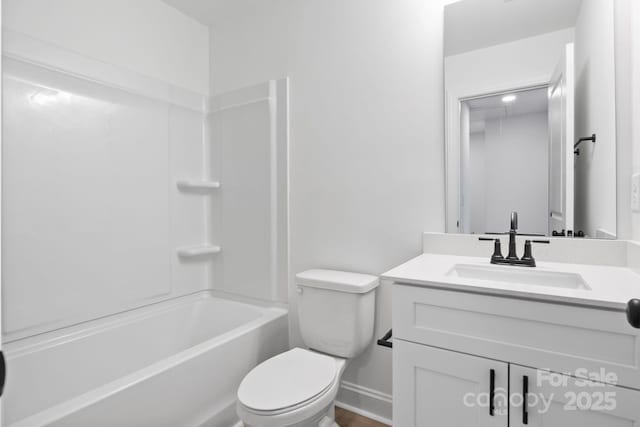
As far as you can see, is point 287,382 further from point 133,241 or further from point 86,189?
point 86,189

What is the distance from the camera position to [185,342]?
2.15 metres

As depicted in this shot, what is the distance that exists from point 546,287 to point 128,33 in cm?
240

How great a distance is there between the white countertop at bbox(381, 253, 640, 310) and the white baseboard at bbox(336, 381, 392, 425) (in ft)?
2.83

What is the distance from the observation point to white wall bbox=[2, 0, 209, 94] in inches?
63.8

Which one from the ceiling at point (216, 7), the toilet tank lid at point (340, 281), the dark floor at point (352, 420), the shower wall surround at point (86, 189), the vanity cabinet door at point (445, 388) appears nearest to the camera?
the vanity cabinet door at point (445, 388)

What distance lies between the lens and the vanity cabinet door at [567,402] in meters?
0.85

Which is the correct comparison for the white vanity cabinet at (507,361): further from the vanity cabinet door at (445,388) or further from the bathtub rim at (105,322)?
the bathtub rim at (105,322)

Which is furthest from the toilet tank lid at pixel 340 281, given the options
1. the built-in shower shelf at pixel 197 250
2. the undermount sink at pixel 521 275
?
the built-in shower shelf at pixel 197 250

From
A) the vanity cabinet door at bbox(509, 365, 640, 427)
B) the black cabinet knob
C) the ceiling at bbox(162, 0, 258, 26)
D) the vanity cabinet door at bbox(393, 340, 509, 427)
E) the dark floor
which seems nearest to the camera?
the black cabinet knob

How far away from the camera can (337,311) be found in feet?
5.61

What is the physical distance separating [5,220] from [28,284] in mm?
308

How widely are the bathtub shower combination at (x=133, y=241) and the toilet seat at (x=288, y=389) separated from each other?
29 centimetres

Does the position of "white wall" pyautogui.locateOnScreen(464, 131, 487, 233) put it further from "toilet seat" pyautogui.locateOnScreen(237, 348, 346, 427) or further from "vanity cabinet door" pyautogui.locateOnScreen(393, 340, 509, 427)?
"toilet seat" pyautogui.locateOnScreen(237, 348, 346, 427)

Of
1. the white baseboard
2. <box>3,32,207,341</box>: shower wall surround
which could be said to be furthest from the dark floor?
<box>3,32,207,341</box>: shower wall surround
